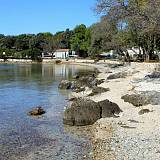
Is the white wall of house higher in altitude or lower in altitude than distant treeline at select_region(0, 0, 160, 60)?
lower

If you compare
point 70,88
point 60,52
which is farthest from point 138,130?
point 60,52

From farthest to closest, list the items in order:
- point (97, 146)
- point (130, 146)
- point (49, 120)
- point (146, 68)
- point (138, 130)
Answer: point (146, 68)
point (49, 120)
point (138, 130)
point (97, 146)
point (130, 146)

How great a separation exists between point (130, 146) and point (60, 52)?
147753 millimetres

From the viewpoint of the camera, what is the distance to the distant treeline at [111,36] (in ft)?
113

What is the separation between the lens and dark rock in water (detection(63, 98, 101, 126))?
2381 centimetres

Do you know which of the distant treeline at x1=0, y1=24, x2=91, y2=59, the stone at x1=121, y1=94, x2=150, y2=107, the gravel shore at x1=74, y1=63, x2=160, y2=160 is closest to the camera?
the gravel shore at x1=74, y1=63, x2=160, y2=160

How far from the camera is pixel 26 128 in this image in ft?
77.2

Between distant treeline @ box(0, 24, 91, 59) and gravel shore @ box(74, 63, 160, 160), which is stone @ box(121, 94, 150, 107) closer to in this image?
gravel shore @ box(74, 63, 160, 160)

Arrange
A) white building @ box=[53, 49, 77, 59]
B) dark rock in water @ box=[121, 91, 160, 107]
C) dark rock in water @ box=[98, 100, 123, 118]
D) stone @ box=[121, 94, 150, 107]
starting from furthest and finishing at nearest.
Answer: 1. white building @ box=[53, 49, 77, 59]
2. stone @ box=[121, 94, 150, 107]
3. dark rock in water @ box=[121, 91, 160, 107]
4. dark rock in water @ box=[98, 100, 123, 118]

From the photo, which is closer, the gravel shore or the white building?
the gravel shore

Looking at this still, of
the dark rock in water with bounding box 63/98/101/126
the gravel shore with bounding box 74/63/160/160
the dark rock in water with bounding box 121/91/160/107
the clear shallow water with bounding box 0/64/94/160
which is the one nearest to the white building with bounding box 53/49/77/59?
the clear shallow water with bounding box 0/64/94/160

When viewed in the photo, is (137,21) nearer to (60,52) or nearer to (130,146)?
(130,146)

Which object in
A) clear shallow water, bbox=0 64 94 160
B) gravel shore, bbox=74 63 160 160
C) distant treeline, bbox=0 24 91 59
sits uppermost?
distant treeline, bbox=0 24 91 59

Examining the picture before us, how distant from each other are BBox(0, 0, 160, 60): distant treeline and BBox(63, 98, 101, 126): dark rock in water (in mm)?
10975
